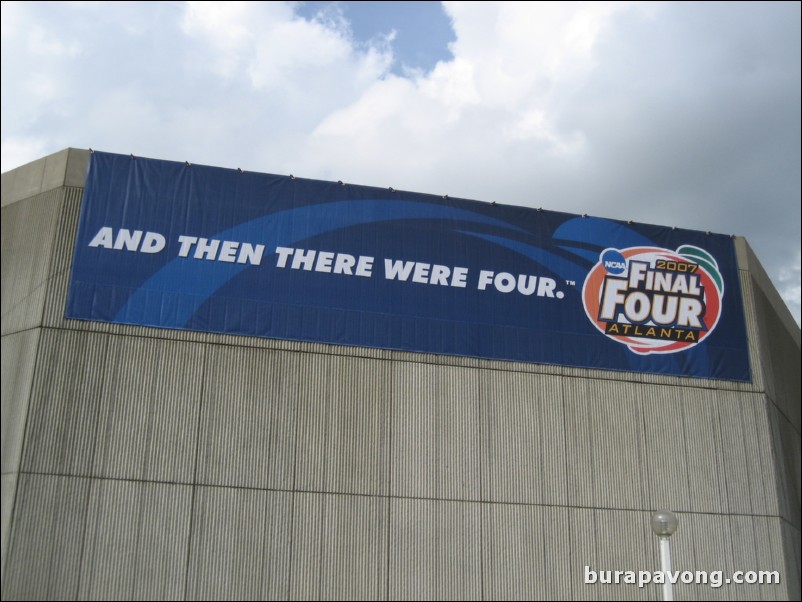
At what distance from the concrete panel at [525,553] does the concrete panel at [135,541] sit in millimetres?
8025

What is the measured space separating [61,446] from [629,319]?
16.9 m

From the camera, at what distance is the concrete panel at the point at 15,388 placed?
916 inches

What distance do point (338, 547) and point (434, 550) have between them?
2582 mm

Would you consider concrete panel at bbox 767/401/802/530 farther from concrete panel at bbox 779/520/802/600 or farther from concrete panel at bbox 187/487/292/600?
concrete panel at bbox 187/487/292/600

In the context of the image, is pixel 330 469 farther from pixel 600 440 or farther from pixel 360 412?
pixel 600 440

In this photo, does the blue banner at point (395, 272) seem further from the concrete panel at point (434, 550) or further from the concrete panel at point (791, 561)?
the concrete panel at point (791, 561)

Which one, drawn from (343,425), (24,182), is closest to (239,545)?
(343,425)

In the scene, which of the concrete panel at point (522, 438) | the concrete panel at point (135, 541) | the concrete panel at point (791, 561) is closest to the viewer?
the concrete panel at point (135, 541)

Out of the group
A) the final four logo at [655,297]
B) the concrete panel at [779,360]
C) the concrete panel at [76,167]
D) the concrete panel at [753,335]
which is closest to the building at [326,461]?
the concrete panel at [76,167]

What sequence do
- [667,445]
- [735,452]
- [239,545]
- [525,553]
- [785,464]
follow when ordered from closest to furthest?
1. [239,545]
2. [525,553]
3. [667,445]
4. [735,452]
5. [785,464]

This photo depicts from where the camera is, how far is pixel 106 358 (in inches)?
967

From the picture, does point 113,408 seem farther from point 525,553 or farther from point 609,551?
point 609,551

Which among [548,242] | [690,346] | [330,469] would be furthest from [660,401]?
[330,469]

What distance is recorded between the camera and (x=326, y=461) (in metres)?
24.9
